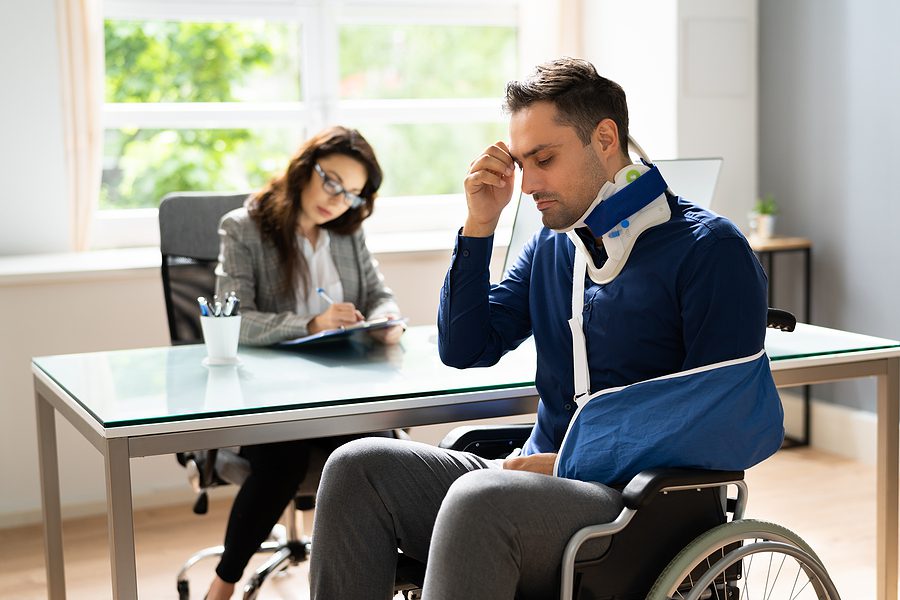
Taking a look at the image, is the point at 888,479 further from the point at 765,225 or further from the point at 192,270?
the point at 765,225

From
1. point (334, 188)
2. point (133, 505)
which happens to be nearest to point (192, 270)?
point (334, 188)

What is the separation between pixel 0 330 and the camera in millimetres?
3307

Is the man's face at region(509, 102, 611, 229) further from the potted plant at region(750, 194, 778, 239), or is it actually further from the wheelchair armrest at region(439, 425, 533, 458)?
the potted plant at region(750, 194, 778, 239)

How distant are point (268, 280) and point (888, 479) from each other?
57.8 inches

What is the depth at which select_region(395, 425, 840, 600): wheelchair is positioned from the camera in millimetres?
1540

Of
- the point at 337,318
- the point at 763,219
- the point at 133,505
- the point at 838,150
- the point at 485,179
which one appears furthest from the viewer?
the point at 763,219

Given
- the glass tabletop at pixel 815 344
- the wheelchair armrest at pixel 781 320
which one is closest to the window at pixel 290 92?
the glass tabletop at pixel 815 344

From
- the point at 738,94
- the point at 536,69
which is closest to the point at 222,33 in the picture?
the point at 738,94

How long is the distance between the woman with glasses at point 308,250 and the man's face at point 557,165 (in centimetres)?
73

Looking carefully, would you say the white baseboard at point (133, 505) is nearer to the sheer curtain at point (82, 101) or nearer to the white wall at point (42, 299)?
the white wall at point (42, 299)

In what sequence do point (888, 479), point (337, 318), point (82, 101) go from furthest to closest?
point (82, 101) < point (337, 318) < point (888, 479)

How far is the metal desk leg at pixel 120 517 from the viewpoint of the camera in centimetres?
168

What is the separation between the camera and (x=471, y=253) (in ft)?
6.28

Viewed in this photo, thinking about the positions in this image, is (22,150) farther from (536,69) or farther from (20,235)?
(536,69)
